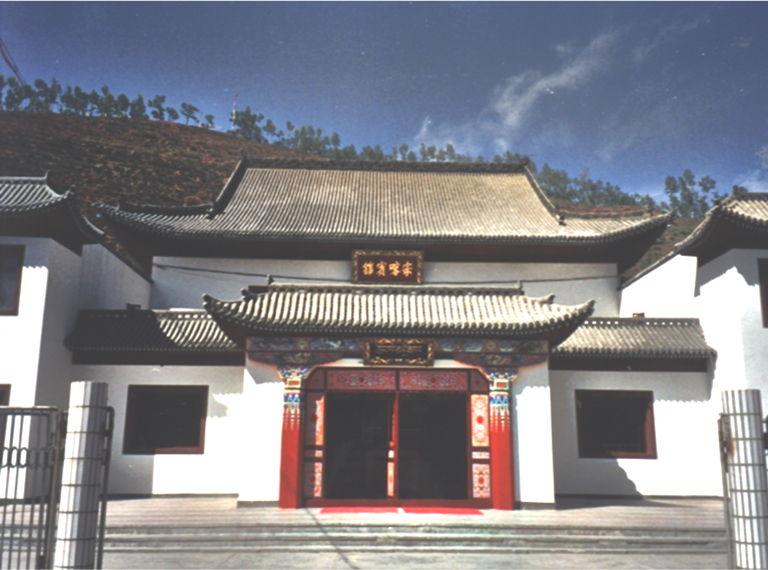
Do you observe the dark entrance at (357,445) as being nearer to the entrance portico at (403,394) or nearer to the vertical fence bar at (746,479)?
the entrance portico at (403,394)

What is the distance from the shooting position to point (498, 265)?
15.6 m

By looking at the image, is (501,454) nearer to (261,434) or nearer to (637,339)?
(261,434)

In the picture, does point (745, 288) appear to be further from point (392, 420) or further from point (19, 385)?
point (19, 385)

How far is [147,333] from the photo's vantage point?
42.0 ft

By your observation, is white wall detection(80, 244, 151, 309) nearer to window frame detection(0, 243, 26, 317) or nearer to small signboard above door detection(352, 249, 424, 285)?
window frame detection(0, 243, 26, 317)

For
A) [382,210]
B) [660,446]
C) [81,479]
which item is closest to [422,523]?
[81,479]

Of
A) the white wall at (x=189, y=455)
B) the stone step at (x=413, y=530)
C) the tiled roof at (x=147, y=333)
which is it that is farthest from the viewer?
the tiled roof at (x=147, y=333)

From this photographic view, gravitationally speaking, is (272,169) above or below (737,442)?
above

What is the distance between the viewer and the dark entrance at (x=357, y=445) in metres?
11.0

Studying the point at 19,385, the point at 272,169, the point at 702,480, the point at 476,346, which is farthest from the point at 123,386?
the point at 702,480

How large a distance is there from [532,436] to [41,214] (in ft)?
30.2

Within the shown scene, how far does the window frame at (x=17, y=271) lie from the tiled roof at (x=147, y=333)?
1.24 metres

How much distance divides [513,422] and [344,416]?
2.91m

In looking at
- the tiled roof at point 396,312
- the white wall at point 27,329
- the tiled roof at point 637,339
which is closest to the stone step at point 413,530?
the tiled roof at point 396,312
